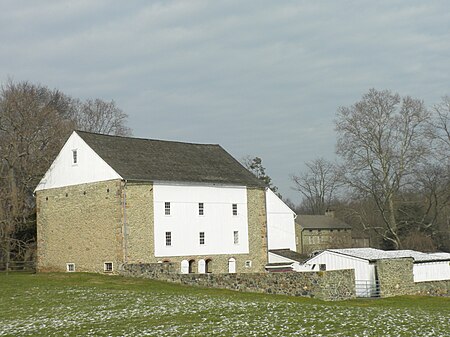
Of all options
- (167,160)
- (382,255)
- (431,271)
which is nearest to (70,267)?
(167,160)

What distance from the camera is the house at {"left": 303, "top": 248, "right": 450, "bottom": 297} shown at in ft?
121

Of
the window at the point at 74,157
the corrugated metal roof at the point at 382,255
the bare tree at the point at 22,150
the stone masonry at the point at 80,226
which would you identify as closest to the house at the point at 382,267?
the corrugated metal roof at the point at 382,255

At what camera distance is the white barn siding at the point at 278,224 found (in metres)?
60.0

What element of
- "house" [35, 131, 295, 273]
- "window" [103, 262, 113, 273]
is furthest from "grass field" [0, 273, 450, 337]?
"house" [35, 131, 295, 273]

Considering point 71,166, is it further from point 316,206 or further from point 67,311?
point 316,206

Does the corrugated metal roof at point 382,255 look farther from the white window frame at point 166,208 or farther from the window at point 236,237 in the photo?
the white window frame at point 166,208

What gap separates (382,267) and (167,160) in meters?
18.0

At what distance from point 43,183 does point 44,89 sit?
22.3 m

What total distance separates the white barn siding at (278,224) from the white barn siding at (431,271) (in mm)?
19532

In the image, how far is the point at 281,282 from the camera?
32062 millimetres

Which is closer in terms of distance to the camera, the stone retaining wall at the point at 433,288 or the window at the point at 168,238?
the stone retaining wall at the point at 433,288

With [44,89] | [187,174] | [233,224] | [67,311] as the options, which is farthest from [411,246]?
[67,311]

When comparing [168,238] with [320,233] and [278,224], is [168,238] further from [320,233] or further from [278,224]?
[320,233]

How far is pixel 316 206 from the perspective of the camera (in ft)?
338
